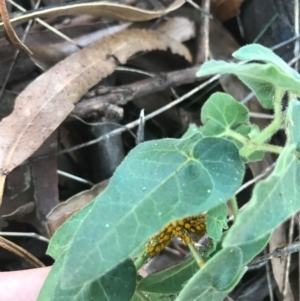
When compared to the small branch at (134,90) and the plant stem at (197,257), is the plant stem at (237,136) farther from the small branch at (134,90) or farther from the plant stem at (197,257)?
the small branch at (134,90)

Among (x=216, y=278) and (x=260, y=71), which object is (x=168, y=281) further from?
(x=260, y=71)

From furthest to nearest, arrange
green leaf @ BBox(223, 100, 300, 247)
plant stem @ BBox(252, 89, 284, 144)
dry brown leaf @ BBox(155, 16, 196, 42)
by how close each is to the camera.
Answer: dry brown leaf @ BBox(155, 16, 196, 42) < plant stem @ BBox(252, 89, 284, 144) < green leaf @ BBox(223, 100, 300, 247)

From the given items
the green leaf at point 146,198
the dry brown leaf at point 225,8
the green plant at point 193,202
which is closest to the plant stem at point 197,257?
the green plant at point 193,202

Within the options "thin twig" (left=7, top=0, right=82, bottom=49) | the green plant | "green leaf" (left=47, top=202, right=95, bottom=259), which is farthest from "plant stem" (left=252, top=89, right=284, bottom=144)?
"thin twig" (left=7, top=0, right=82, bottom=49)

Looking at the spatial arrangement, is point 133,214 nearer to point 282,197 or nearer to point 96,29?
point 282,197

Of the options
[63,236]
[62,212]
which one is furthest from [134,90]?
[63,236]

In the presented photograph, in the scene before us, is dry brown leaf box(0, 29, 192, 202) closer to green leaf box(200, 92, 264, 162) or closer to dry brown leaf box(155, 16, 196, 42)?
dry brown leaf box(155, 16, 196, 42)

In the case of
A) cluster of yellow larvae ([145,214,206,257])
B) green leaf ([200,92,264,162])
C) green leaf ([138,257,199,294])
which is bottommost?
green leaf ([138,257,199,294])
